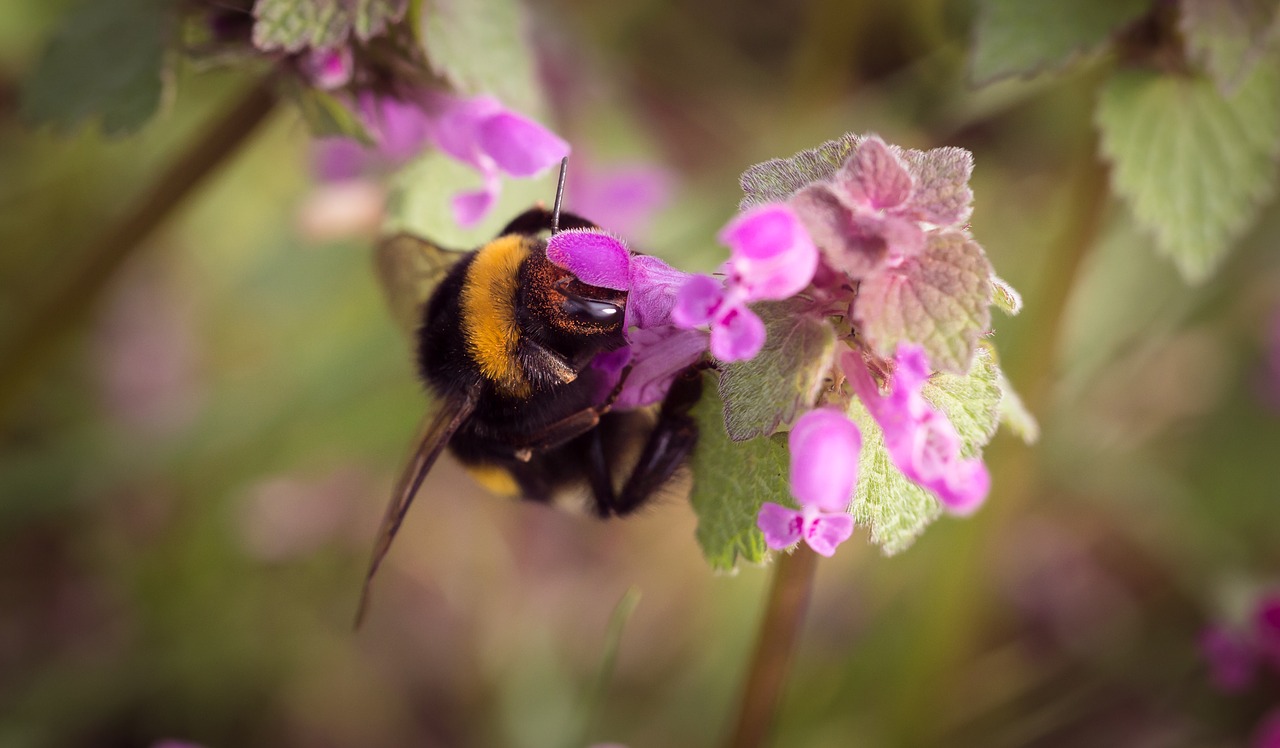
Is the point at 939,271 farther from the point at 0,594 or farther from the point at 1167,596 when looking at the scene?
the point at 0,594

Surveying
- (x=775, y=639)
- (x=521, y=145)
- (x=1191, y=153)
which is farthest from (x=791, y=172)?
(x=1191, y=153)

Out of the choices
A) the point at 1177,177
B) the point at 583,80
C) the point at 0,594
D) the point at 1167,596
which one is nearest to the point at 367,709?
the point at 0,594

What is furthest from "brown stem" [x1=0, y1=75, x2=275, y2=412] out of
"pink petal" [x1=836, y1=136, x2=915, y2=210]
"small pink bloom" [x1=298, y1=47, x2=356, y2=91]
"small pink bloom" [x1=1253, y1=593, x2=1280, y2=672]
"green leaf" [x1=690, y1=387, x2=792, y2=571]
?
"small pink bloom" [x1=1253, y1=593, x2=1280, y2=672]

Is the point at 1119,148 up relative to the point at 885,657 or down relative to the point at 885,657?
up

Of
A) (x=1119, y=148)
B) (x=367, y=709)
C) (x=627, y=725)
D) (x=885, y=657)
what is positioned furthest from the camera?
(x=367, y=709)

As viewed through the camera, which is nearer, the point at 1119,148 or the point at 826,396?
the point at 826,396

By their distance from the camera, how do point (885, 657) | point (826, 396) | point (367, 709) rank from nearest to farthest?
point (826, 396), point (885, 657), point (367, 709)

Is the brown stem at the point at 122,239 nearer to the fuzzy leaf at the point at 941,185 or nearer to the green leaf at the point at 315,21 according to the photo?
the green leaf at the point at 315,21
